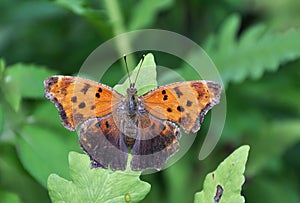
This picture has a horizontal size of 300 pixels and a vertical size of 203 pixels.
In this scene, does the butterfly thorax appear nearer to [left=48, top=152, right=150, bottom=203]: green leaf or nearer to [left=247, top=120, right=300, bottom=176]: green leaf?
[left=48, top=152, right=150, bottom=203]: green leaf

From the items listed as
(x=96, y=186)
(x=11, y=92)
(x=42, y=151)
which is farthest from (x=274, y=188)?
(x=96, y=186)

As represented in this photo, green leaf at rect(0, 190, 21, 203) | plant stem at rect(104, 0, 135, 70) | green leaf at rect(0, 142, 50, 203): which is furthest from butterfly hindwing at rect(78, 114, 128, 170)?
green leaf at rect(0, 142, 50, 203)

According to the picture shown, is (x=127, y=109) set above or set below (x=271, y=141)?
below

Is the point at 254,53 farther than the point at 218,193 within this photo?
Yes

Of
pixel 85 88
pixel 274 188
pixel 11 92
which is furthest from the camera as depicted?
pixel 274 188

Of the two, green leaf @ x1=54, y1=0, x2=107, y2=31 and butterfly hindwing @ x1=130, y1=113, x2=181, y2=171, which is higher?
green leaf @ x1=54, y1=0, x2=107, y2=31

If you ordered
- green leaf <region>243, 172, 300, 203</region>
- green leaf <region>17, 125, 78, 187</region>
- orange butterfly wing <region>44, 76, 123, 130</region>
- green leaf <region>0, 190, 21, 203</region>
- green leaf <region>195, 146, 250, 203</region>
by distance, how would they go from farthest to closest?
green leaf <region>243, 172, 300, 203</region>
green leaf <region>17, 125, 78, 187</region>
green leaf <region>0, 190, 21, 203</region>
orange butterfly wing <region>44, 76, 123, 130</region>
green leaf <region>195, 146, 250, 203</region>

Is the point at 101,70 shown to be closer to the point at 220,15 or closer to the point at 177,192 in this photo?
the point at 177,192

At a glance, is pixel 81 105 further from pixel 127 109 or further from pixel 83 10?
pixel 83 10

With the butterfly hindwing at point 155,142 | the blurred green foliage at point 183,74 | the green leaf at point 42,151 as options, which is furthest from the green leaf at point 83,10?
the butterfly hindwing at point 155,142

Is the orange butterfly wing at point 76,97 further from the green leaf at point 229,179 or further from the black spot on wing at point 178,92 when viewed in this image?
the green leaf at point 229,179
